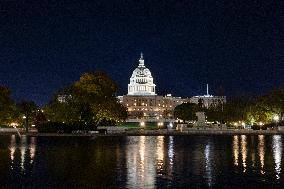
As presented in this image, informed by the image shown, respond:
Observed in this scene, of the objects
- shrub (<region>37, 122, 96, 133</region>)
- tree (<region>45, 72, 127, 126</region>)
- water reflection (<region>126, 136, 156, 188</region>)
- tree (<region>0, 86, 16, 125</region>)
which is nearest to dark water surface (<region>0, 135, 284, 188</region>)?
water reflection (<region>126, 136, 156, 188</region>)

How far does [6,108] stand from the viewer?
85812mm

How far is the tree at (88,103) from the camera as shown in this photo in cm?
7912

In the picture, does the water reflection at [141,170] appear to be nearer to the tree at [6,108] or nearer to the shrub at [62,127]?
the shrub at [62,127]

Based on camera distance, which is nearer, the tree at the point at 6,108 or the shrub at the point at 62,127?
the shrub at the point at 62,127

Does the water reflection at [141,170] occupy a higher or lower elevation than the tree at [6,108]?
lower

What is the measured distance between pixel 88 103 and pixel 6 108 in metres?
15.5

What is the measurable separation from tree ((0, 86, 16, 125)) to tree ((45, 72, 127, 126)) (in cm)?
717

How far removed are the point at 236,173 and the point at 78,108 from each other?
58.3 meters

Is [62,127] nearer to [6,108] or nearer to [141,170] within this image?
[6,108]

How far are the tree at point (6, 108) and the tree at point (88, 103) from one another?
7.17 m

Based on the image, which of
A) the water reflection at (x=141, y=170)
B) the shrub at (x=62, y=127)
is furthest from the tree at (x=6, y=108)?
the water reflection at (x=141, y=170)

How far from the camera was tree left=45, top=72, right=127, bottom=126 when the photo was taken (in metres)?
79.1

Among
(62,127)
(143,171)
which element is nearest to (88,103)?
(62,127)

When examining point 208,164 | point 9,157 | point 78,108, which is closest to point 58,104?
point 78,108
